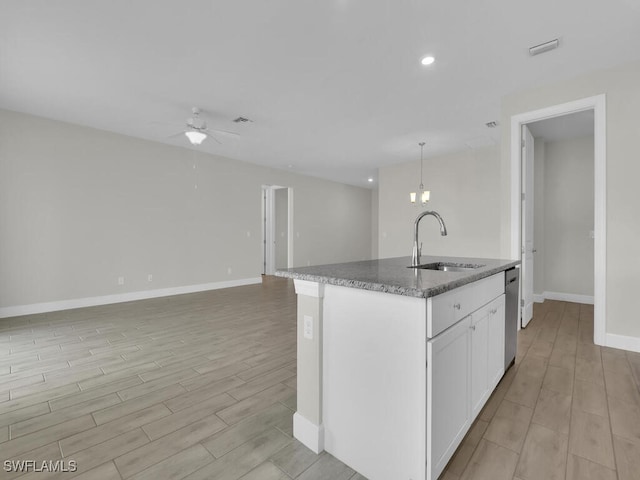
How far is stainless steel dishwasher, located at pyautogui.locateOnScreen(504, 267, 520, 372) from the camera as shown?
2199 mm

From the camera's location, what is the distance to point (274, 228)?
8.98 metres

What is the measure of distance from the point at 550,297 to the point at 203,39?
621cm

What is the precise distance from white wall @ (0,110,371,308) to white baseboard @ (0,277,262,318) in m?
0.07

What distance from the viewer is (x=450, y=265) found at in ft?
7.65

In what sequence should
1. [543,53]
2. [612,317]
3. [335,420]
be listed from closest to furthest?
[335,420]
[543,53]
[612,317]

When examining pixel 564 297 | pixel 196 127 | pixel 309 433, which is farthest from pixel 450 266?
pixel 564 297

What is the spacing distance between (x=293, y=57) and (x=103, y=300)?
455 cm

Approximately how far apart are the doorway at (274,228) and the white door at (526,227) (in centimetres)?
609

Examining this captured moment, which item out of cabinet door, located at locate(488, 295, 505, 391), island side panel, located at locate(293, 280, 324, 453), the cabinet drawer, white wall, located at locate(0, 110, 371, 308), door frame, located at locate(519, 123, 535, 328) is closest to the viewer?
the cabinet drawer

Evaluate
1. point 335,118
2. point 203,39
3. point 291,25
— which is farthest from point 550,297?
point 203,39

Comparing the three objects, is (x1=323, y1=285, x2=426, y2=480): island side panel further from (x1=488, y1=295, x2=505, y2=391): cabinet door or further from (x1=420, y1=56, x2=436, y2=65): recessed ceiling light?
(x1=420, y1=56, x2=436, y2=65): recessed ceiling light

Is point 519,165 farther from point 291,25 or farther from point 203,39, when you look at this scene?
point 203,39

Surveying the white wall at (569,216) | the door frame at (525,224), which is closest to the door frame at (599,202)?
the door frame at (525,224)

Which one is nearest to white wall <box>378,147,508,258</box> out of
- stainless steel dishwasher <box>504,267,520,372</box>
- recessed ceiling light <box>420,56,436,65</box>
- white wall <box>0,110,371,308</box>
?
white wall <box>0,110,371,308</box>
